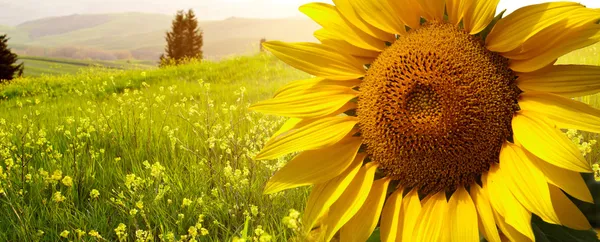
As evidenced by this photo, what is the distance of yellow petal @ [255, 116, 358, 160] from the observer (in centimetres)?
172

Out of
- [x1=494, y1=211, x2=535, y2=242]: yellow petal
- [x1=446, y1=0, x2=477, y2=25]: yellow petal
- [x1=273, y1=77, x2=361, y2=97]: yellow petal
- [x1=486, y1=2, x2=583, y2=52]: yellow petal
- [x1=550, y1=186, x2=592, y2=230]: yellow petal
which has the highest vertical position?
[x1=446, y1=0, x2=477, y2=25]: yellow petal

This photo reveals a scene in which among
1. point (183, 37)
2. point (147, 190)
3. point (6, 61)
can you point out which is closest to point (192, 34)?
point (183, 37)

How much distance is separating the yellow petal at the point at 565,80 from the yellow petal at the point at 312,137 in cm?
58

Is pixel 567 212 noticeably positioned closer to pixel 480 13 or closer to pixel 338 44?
pixel 480 13

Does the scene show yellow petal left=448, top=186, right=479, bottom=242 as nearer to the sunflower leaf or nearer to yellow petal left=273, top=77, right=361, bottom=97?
the sunflower leaf

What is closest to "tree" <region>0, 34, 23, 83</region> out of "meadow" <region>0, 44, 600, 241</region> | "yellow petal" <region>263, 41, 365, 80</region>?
"meadow" <region>0, 44, 600, 241</region>

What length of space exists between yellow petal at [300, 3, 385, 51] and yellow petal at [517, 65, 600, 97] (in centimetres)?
51

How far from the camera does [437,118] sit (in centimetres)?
158

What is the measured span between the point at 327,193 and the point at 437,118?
46 cm

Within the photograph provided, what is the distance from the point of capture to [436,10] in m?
1.73

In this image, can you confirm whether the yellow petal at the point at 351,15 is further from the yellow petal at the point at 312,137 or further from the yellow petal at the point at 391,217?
the yellow petal at the point at 391,217

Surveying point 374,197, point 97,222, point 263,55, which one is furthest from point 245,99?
point 263,55

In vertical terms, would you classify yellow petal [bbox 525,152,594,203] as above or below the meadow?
above

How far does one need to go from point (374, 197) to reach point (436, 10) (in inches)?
26.7
